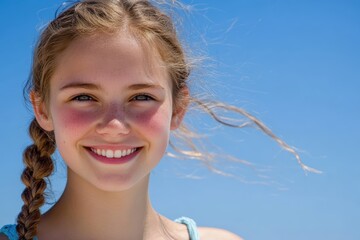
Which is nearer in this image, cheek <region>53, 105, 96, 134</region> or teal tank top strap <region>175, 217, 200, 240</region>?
cheek <region>53, 105, 96, 134</region>

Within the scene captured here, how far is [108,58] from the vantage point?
353 centimetres

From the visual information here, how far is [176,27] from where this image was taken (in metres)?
4.21

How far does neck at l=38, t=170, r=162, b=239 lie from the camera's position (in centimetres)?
381

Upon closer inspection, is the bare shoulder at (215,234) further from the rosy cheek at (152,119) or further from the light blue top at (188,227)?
the rosy cheek at (152,119)

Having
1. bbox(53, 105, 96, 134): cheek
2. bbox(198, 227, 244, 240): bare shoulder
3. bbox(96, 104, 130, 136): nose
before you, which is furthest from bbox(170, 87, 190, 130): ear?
bbox(198, 227, 244, 240): bare shoulder

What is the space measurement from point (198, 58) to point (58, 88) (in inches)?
42.9

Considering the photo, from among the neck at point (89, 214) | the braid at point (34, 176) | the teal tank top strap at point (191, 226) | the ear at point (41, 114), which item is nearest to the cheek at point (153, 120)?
the neck at point (89, 214)

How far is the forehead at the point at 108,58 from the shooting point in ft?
11.5

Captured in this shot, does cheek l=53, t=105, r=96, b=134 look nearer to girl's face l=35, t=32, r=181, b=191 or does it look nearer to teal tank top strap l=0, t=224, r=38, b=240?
girl's face l=35, t=32, r=181, b=191

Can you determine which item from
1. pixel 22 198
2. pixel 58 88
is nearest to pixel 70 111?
pixel 58 88

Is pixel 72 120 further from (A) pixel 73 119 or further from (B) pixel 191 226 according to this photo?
(B) pixel 191 226

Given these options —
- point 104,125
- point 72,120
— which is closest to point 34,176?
point 72,120

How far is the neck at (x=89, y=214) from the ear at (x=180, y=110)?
41cm

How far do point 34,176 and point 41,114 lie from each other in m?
0.35
